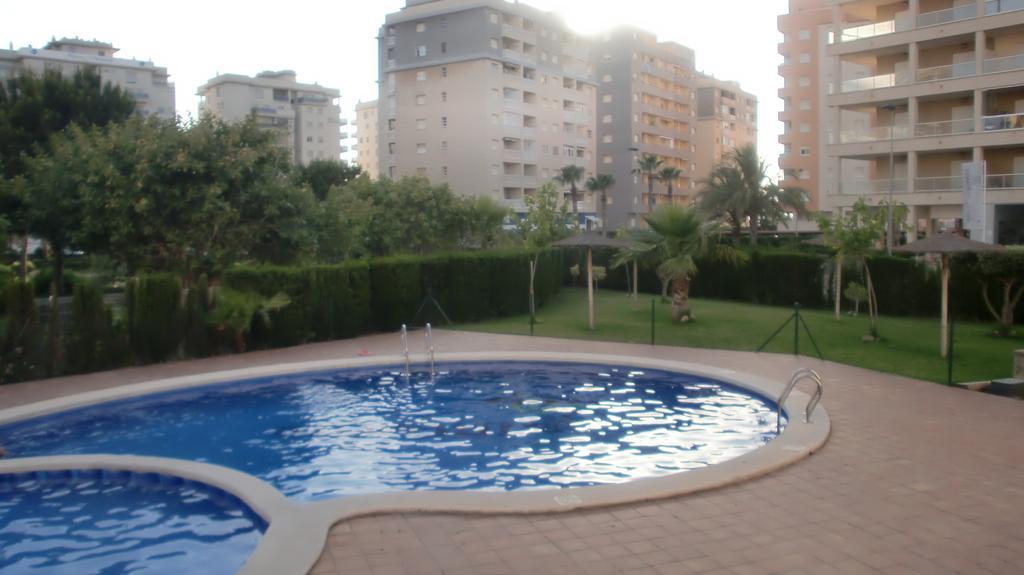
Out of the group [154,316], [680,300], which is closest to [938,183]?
[680,300]

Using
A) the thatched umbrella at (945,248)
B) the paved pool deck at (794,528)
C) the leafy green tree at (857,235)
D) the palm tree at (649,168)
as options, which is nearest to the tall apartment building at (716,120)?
the palm tree at (649,168)

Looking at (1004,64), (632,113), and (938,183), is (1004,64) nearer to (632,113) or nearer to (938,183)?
(938,183)

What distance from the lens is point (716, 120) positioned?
105 m

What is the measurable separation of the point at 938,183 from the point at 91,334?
1432 inches

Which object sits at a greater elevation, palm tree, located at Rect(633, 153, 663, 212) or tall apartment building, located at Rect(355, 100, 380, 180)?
tall apartment building, located at Rect(355, 100, 380, 180)

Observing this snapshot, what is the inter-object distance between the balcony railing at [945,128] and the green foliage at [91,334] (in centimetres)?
3541

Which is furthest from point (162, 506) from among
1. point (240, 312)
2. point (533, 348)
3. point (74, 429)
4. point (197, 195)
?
point (197, 195)

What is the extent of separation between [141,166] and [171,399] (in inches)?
369

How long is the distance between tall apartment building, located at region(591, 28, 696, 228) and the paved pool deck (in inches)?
3100

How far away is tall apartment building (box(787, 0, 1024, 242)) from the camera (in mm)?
35438

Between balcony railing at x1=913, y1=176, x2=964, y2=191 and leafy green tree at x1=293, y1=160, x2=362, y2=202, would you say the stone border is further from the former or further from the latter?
leafy green tree at x1=293, y1=160, x2=362, y2=202

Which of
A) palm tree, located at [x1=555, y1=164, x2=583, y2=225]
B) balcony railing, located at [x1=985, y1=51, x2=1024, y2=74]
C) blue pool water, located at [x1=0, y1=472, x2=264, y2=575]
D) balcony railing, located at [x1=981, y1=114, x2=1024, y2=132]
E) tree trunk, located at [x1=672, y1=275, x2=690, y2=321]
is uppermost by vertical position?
balcony railing, located at [x1=985, y1=51, x2=1024, y2=74]

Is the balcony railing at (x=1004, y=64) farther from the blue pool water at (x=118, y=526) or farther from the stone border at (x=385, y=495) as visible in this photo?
the blue pool water at (x=118, y=526)

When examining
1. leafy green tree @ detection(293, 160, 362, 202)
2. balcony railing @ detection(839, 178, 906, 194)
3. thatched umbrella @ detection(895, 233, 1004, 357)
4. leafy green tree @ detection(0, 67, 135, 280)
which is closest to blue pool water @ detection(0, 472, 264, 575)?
thatched umbrella @ detection(895, 233, 1004, 357)
